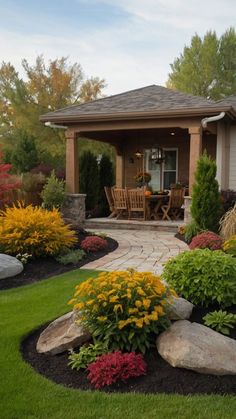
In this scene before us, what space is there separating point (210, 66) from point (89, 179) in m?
16.1

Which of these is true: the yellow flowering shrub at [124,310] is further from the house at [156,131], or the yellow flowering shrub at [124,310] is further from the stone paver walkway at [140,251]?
the house at [156,131]

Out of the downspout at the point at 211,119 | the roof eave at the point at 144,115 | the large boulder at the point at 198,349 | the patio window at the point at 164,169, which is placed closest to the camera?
the large boulder at the point at 198,349

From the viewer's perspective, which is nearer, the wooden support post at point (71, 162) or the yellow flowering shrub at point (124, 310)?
the yellow flowering shrub at point (124, 310)

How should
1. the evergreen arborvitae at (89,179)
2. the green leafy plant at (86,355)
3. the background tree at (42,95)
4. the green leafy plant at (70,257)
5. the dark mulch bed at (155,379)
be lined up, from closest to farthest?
the dark mulch bed at (155,379)
the green leafy plant at (86,355)
the green leafy plant at (70,257)
the evergreen arborvitae at (89,179)
the background tree at (42,95)

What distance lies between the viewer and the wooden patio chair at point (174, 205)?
11.0 meters

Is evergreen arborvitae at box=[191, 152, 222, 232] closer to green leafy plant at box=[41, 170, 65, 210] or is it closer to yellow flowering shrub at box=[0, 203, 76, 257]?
yellow flowering shrub at box=[0, 203, 76, 257]

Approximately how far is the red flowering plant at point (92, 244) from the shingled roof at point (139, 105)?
12.5ft

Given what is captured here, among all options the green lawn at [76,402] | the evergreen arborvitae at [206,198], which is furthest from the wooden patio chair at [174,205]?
the green lawn at [76,402]

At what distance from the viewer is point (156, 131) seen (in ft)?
43.7

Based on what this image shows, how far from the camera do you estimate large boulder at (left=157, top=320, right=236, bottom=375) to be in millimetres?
3045

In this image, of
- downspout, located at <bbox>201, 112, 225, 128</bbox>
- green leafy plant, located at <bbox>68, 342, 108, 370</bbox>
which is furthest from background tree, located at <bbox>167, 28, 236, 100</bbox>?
green leafy plant, located at <bbox>68, 342, 108, 370</bbox>

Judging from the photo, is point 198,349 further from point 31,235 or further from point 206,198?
point 206,198

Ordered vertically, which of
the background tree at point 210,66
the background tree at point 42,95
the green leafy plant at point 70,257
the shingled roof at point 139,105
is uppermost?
the background tree at point 210,66

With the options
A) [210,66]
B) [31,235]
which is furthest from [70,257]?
[210,66]
